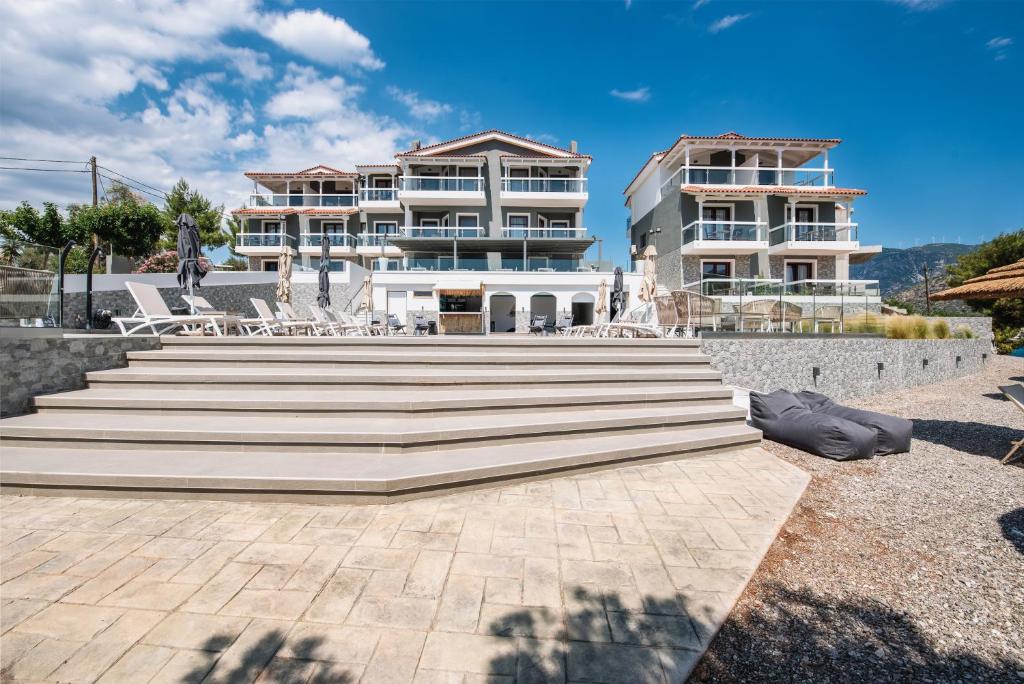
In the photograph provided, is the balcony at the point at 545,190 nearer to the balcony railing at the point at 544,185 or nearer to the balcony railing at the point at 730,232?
the balcony railing at the point at 544,185

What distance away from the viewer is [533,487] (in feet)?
12.5

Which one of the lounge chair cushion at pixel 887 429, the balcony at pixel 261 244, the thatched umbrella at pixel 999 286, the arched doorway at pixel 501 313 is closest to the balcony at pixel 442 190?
the arched doorway at pixel 501 313

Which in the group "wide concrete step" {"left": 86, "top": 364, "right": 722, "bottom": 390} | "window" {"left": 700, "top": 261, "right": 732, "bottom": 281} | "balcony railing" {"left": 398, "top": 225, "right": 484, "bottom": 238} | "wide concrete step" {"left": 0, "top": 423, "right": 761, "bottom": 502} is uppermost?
"balcony railing" {"left": 398, "top": 225, "right": 484, "bottom": 238}

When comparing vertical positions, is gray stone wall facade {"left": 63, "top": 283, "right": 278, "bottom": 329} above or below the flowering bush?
below

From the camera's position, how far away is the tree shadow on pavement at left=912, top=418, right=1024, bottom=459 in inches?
223

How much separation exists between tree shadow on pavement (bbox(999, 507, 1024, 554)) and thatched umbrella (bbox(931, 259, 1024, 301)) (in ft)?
11.8

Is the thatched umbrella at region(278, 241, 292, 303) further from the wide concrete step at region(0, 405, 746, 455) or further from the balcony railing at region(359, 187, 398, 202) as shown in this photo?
the balcony railing at region(359, 187, 398, 202)

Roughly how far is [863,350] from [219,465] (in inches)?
512

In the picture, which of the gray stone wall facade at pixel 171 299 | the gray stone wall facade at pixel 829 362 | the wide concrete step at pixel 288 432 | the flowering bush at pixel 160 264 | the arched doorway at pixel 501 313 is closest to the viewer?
the wide concrete step at pixel 288 432

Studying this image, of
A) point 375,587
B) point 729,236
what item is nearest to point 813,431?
→ point 375,587

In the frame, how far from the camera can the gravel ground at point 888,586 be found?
193cm

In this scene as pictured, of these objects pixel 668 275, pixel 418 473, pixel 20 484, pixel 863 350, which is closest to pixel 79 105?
pixel 20 484

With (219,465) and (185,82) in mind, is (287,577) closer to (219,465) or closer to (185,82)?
(219,465)

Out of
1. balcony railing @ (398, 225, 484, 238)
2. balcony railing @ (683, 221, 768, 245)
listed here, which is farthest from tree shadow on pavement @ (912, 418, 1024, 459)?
balcony railing @ (398, 225, 484, 238)
